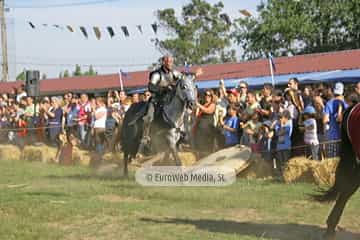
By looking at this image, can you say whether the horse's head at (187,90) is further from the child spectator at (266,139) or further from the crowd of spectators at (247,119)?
the crowd of spectators at (247,119)

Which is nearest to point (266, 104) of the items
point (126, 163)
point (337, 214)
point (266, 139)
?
point (266, 139)

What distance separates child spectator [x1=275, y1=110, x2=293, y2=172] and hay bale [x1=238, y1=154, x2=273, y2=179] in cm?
23

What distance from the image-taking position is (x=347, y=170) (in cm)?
787

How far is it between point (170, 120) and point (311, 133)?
2.92 m

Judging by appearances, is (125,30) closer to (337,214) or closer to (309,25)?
(337,214)

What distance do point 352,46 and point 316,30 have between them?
3079 mm

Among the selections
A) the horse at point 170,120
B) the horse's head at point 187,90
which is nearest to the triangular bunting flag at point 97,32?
the horse at point 170,120

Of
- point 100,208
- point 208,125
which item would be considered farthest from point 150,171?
point 100,208

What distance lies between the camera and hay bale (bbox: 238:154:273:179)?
13648 millimetres

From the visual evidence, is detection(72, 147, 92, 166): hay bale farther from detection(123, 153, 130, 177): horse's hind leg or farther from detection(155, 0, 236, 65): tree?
detection(155, 0, 236, 65): tree

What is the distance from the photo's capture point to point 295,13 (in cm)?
5203

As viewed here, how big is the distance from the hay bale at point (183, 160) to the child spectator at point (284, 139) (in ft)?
7.23

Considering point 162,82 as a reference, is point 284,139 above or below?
below

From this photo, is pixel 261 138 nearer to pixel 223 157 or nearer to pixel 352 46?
pixel 223 157
